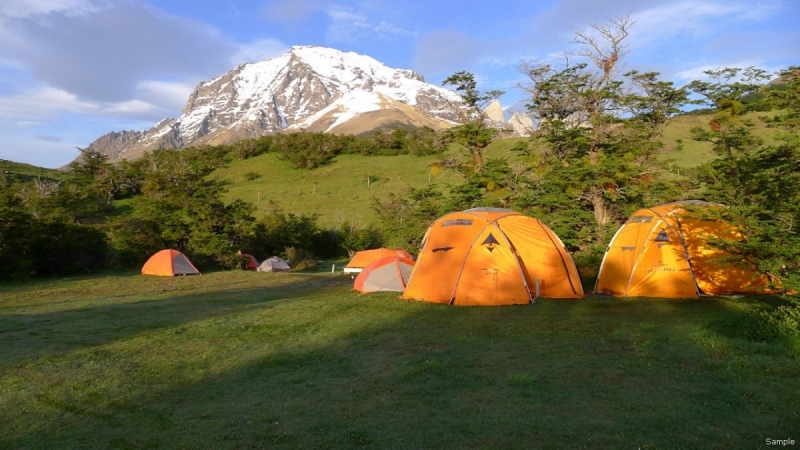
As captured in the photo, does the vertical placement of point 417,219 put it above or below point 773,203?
below

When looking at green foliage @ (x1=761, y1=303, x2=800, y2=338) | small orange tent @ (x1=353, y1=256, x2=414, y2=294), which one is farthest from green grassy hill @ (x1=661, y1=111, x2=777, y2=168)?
green foliage @ (x1=761, y1=303, x2=800, y2=338)

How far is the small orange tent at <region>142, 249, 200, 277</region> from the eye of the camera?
2184 centimetres

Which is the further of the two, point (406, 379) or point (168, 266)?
point (168, 266)

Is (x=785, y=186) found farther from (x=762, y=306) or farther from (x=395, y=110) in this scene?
(x=395, y=110)

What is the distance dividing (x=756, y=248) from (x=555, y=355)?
5216 mm

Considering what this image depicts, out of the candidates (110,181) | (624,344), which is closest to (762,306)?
(624,344)

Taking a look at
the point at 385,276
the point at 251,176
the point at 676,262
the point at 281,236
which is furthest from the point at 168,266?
the point at 251,176

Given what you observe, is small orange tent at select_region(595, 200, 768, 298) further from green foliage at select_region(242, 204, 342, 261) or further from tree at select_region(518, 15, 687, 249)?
green foliage at select_region(242, 204, 342, 261)

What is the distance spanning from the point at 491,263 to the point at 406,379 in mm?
6301

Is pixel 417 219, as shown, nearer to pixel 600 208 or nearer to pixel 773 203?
A: pixel 600 208

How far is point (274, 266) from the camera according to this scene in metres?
25.0

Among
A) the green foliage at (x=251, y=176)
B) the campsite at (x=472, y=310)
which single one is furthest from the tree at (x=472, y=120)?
the green foliage at (x=251, y=176)

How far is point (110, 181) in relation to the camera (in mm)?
43344

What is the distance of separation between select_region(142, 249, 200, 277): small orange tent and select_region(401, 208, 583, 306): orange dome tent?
13150 millimetres
